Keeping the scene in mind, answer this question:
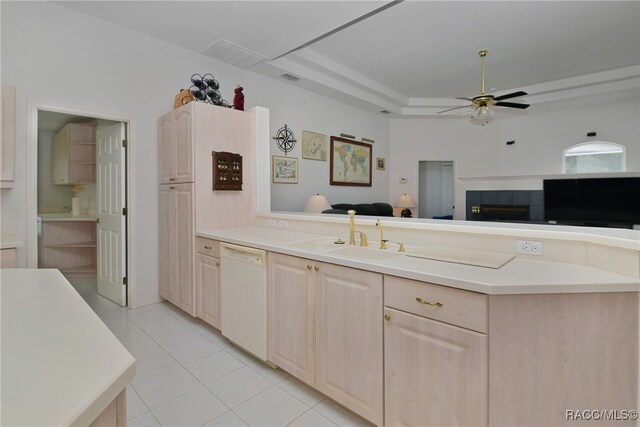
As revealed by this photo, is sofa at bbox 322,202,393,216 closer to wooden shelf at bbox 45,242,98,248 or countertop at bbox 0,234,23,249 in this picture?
wooden shelf at bbox 45,242,98,248

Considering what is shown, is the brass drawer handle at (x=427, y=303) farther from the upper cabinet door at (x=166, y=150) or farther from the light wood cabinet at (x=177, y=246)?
the upper cabinet door at (x=166, y=150)

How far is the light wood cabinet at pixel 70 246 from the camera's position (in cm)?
456

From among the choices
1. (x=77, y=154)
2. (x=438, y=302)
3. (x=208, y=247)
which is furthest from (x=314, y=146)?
(x=438, y=302)

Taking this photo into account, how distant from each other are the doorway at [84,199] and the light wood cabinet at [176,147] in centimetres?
35

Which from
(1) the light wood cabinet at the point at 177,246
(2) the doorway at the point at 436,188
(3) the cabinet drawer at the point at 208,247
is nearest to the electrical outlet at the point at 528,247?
(3) the cabinet drawer at the point at 208,247

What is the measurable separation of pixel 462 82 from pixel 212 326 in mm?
5243

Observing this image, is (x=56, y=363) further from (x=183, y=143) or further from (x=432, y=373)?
(x=183, y=143)

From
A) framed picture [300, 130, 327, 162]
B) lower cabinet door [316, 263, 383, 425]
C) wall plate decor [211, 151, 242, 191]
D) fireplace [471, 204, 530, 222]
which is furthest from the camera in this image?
fireplace [471, 204, 530, 222]

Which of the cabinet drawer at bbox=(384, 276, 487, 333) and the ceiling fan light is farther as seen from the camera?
the ceiling fan light

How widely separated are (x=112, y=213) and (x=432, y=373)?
3.58 meters

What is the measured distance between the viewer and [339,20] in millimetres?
3133

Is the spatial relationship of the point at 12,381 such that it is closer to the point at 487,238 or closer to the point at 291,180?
the point at 487,238

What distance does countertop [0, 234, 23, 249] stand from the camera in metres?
2.44

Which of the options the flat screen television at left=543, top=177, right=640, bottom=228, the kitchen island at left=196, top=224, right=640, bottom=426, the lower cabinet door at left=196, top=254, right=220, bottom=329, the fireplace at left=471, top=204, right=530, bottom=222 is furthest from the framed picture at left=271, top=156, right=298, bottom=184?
the flat screen television at left=543, top=177, right=640, bottom=228
